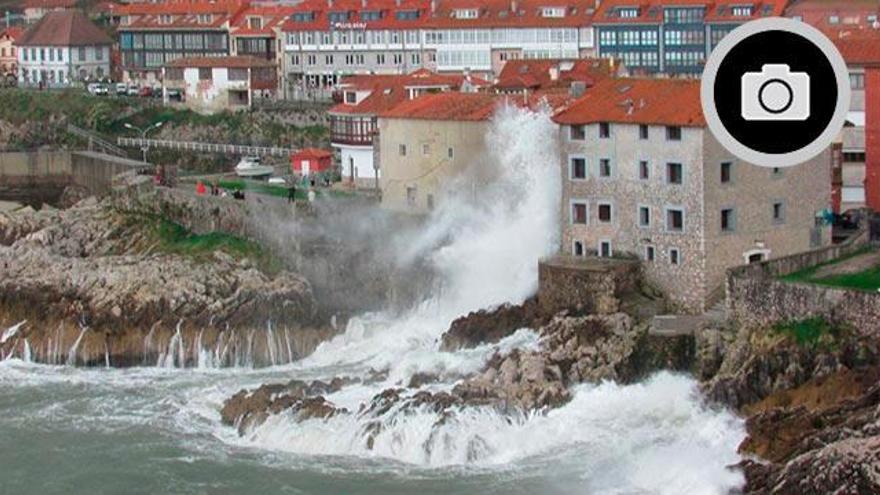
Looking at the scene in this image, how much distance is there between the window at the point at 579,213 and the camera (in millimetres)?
39787

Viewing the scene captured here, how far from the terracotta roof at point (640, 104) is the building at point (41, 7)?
7592 centimetres

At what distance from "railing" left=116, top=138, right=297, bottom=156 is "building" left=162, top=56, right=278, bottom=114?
5.02m

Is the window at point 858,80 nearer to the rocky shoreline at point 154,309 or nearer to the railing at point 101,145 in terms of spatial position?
the rocky shoreline at point 154,309

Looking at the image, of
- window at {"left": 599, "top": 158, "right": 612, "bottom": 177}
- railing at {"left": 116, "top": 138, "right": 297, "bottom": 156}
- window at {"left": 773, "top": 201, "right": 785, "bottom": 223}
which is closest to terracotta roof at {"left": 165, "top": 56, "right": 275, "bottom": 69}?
railing at {"left": 116, "top": 138, "right": 297, "bottom": 156}

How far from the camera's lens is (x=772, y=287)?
108 feet

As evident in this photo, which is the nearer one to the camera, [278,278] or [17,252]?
[278,278]

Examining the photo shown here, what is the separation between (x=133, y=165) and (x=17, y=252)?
16481 mm

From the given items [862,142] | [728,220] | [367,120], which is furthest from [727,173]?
[367,120]

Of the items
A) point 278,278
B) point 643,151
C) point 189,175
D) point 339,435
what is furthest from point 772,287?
point 189,175

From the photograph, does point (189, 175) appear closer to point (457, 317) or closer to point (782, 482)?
point (457, 317)

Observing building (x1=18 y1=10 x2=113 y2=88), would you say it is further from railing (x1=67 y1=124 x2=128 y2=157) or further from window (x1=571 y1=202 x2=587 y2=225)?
window (x1=571 y1=202 x2=587 y2=225)

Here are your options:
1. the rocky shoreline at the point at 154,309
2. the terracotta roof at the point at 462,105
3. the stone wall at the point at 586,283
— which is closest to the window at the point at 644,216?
the stone wall at the point at 586,283

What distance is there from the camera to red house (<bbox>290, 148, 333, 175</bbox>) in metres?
57.3

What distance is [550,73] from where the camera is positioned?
57.6 meters
